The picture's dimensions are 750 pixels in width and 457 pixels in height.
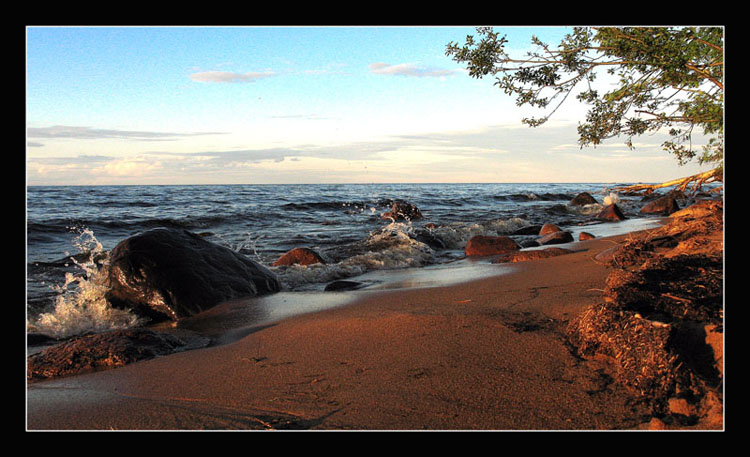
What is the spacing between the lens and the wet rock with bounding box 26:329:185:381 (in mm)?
3598

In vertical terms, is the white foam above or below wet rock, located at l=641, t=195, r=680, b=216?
below

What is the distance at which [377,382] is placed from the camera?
2854 millimetres

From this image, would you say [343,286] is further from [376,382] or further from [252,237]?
[252,237]

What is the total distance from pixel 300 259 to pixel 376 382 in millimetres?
5647

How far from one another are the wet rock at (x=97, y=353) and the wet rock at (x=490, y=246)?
661cm

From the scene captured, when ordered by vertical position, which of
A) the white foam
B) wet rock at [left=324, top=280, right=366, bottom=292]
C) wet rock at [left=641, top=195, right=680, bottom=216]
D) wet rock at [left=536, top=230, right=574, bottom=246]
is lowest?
the white foam

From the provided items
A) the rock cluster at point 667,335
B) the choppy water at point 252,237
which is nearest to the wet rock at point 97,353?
the choppy water at point 252,237

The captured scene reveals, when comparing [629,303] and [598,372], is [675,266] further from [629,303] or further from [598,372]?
[598,372]

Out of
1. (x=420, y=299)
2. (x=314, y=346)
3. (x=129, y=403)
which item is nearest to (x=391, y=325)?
(x=314, y=346)

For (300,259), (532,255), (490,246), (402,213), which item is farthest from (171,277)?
(402,213)

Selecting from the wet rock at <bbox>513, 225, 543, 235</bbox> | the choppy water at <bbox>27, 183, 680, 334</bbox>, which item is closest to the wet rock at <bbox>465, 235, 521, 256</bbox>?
the choppy water at <bbox>27, 183, 680, 334</bbox>

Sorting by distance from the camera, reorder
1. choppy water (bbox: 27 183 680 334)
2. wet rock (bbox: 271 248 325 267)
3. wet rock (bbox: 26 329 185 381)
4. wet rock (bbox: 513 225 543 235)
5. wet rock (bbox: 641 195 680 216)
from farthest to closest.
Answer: wet rock (bbox: 641 195 680 216) < wet rock (bbox: 513 225 543 235) < wet rock (bbox: 271 248 325 267) < choppy water (bbox: 27 183 680 334) < wet rock (bbox: 26 329 185 381)

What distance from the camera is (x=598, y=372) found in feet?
→ 9.17

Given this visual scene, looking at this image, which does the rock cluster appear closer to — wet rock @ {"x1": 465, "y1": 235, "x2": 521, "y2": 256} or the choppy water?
the choppy water
